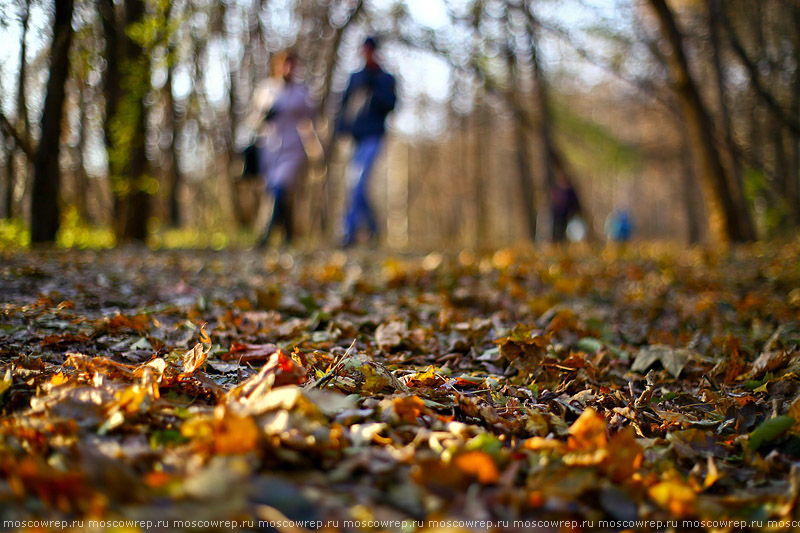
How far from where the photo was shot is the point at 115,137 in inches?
251

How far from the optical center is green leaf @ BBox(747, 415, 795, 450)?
60.6 inches

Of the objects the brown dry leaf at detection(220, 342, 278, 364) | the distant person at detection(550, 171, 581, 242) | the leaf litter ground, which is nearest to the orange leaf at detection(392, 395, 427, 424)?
the leaf litter ground

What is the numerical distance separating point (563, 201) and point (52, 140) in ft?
30.8

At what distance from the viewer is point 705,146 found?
24.4 feet

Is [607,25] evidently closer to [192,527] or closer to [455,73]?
[455,73]

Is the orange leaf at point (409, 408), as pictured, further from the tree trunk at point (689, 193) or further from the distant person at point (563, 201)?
the tree trunk at point (689, 193)

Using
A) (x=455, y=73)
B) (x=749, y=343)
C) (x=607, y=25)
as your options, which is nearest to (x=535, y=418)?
(x=749, y=343)

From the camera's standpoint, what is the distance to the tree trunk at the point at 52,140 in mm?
4434

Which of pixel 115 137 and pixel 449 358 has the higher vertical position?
pixel 115 137

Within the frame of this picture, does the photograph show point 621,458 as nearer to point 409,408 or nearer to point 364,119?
point 409,408

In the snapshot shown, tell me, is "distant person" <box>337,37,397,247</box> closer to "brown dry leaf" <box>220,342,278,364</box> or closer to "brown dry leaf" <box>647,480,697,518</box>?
"brown dry leaf" <box>220,342,278,364</box>

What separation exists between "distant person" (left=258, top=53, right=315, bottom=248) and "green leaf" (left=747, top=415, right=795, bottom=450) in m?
5.88

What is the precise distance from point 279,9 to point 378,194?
3549 cm

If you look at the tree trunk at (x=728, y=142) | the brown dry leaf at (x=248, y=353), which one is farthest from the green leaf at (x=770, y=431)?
the tree trunk at (x=728, y=142)
